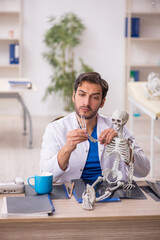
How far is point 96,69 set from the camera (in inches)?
278

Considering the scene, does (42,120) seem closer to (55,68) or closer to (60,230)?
(55,68)

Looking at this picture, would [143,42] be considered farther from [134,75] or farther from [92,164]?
[92,164]

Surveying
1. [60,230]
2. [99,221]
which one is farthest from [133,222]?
[60,230]

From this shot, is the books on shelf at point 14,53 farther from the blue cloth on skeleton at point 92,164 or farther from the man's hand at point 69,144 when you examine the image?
the man's hand at point 69,144

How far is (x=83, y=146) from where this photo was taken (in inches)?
80.1

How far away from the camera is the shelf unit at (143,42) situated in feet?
22.1

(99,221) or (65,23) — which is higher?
(65,23)

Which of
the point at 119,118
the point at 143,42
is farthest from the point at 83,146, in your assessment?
the point at 143,42

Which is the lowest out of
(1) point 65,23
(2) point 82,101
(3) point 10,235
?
(3) point 10,235

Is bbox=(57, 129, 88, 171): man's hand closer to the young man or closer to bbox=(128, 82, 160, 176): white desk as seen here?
the young man

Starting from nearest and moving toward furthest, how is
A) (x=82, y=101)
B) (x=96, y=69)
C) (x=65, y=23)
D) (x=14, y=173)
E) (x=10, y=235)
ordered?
1. (x=10, y=235)
2. (x=82, y=101)
3. (x=14, y=173)
4. (x=65, y=23)
5. (x=96, y=69)

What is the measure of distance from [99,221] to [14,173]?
251 cm

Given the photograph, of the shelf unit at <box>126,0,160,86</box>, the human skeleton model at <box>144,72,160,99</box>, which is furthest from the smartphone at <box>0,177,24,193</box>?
the shelf unit at <box>126,0,160,86</box>

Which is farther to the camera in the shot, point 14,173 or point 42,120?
point 42,120
